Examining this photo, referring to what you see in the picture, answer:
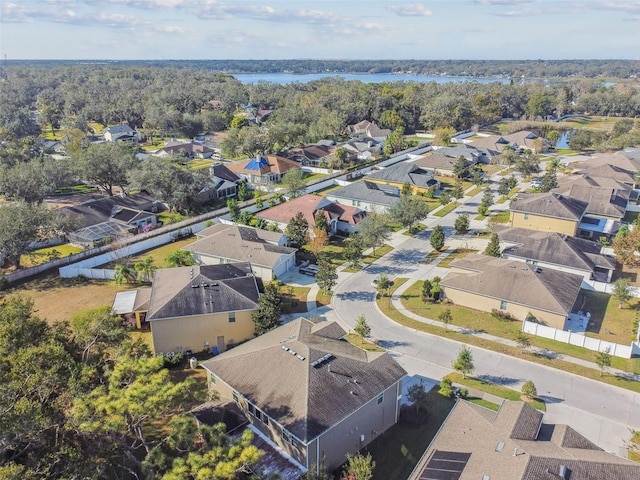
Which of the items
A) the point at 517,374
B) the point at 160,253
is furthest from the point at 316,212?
the point at 517,374

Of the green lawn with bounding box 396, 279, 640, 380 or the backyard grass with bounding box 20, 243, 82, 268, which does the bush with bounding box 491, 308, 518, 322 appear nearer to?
the green lawn with bounding box 396, 279, 640, 380

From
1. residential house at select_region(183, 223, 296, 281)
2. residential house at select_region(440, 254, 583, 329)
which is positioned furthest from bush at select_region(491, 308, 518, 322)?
residential house at select_region(183, 223, 296, 281)

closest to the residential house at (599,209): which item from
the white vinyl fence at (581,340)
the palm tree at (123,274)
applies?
the white vinyl fence at (581,340)

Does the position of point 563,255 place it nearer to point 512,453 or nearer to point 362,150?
point 512,453

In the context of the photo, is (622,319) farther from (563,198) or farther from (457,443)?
(457,443)

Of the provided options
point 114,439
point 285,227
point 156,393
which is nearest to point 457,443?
point 156,393
